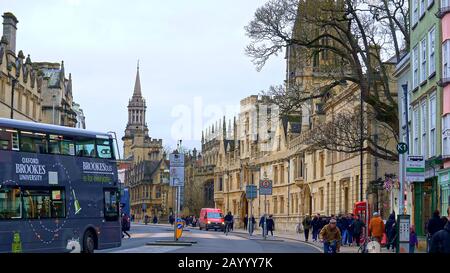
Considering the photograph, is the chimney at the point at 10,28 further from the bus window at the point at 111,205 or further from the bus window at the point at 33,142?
Answer: the bus window at the point at 33,142

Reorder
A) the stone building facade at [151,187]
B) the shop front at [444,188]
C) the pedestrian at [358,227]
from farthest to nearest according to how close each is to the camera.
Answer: the stone building facade at [151,187], the pedestrian at [358,227], the shop front at [444,188]

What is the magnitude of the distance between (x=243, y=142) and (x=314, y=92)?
225 ft

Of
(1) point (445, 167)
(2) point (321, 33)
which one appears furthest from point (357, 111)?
(1) point (445, 167)

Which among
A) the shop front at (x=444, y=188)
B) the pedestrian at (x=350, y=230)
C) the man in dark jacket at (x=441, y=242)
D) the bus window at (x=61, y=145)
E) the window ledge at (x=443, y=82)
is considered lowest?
the pedestrian at (x=350, y=230)

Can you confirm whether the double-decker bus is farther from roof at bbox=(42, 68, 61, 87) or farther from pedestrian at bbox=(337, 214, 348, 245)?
roof at bbox=(42, 68, 61, 87)

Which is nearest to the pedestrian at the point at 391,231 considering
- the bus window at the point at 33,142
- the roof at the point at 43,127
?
the roof at the point at 43,127

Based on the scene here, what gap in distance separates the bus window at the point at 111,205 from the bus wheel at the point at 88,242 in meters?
1.14

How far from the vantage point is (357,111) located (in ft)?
167

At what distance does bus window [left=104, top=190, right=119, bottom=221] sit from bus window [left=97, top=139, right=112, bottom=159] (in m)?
1.32

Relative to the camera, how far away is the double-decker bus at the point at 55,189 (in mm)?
22484

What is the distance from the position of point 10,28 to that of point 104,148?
41239 mm

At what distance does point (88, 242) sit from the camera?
26594 mm

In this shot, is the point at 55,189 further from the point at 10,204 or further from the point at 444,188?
the point at 444,188
